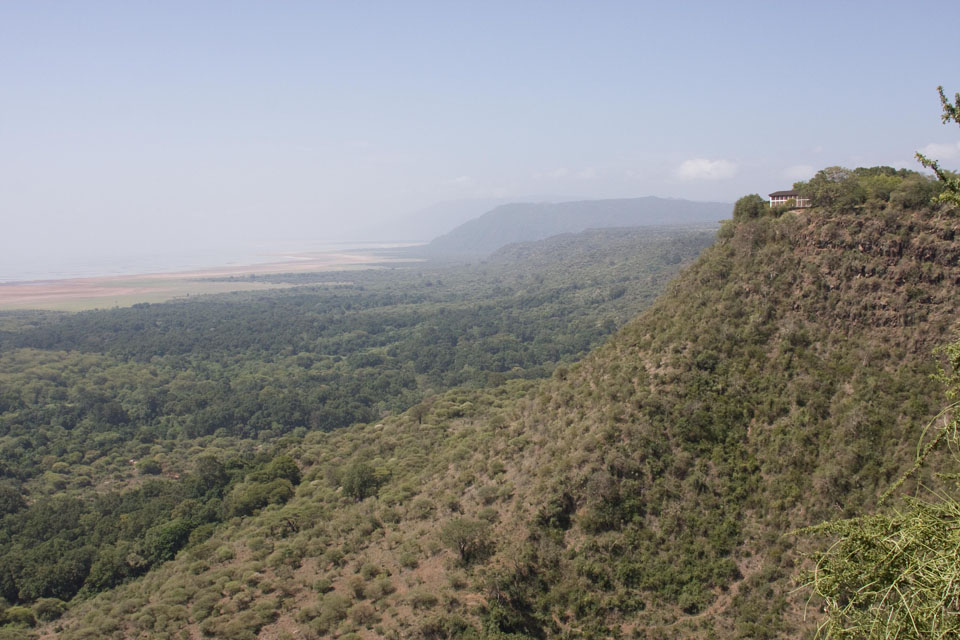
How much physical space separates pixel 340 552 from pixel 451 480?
20.4 ft

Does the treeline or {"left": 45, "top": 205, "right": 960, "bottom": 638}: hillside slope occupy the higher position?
{"left": 45, "top": 205, "right": 960, "bottom": 638}: hillside slope

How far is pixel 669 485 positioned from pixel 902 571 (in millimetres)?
17037

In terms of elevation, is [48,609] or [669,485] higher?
[669,485]

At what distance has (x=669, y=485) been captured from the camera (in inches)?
845

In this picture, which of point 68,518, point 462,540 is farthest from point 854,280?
point 68,518

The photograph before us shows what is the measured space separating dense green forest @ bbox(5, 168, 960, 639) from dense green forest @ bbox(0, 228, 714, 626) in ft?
21.8

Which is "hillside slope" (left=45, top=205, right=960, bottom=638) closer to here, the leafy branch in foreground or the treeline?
the treeline

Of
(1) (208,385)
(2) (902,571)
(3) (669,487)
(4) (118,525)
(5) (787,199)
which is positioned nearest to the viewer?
(2) (902,571)

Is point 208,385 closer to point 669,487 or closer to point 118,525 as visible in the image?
point 118,525

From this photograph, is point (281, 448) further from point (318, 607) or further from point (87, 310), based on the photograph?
point (87, 310)

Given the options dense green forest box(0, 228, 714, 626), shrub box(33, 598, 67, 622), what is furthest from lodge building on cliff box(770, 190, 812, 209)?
shrub box(33, 598, 67, 622)

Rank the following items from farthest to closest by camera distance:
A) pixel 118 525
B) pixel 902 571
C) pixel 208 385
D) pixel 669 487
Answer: pixel 208 385
pixel 118 525
pixel 669 487
pixel 902 571

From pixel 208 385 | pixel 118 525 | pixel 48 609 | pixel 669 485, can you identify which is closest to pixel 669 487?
pixel 669 485

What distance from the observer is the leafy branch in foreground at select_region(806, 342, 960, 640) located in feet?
16.3
